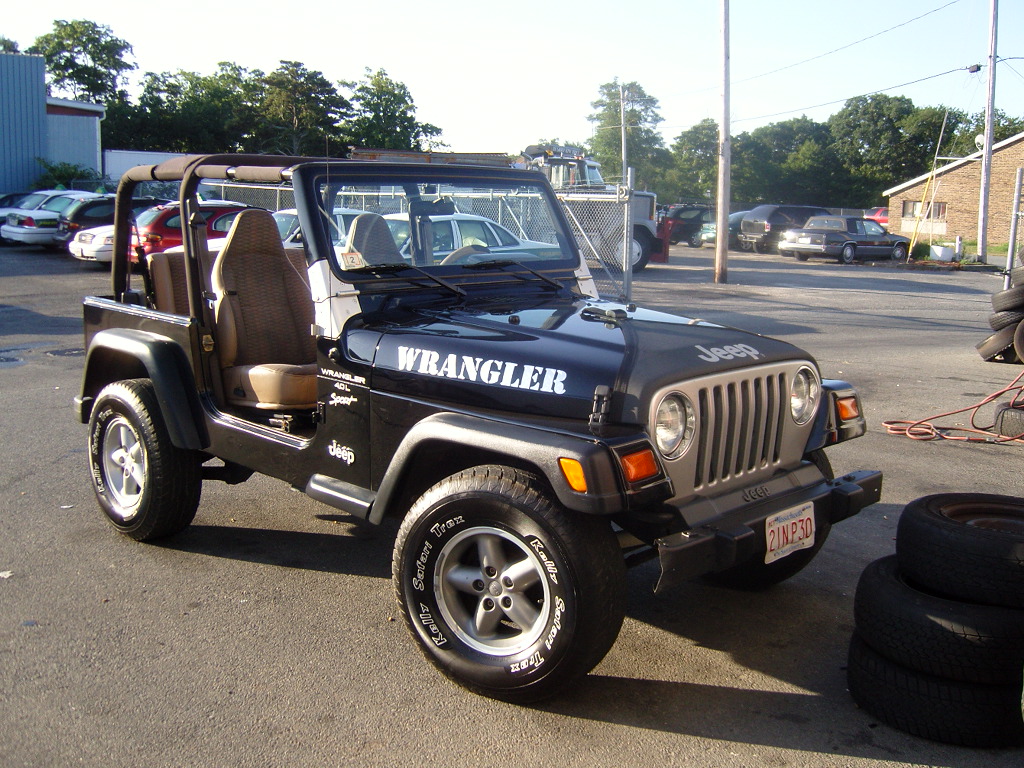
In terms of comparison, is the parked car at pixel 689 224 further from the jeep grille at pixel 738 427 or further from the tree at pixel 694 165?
the tree at pixel 694 165

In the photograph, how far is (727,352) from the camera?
3492 millimetres

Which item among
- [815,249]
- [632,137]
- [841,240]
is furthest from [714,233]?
[632,137]

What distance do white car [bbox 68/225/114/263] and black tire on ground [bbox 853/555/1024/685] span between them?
1827 centimetres

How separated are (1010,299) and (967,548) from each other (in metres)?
7.13

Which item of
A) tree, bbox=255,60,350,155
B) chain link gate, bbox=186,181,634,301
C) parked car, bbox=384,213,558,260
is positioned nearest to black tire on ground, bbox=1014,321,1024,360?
chain link gate, bbox=186,181,634,301

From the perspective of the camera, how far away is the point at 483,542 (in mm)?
3307

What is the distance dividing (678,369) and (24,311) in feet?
44.6

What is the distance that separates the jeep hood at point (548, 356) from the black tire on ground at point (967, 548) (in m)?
0.82

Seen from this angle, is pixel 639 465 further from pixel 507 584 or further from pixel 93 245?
pixel 93 245

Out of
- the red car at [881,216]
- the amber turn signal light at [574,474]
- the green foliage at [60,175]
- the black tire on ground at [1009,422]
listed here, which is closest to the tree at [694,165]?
the red car at [881,216]

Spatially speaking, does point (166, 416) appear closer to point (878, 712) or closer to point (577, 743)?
point (577, 743)

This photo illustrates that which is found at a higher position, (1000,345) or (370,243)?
(370,243)

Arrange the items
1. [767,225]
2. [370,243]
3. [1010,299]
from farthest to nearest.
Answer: [767,225] < [1010,299] < [370,243]

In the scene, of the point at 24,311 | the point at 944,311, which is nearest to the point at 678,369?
the point at 24,311
